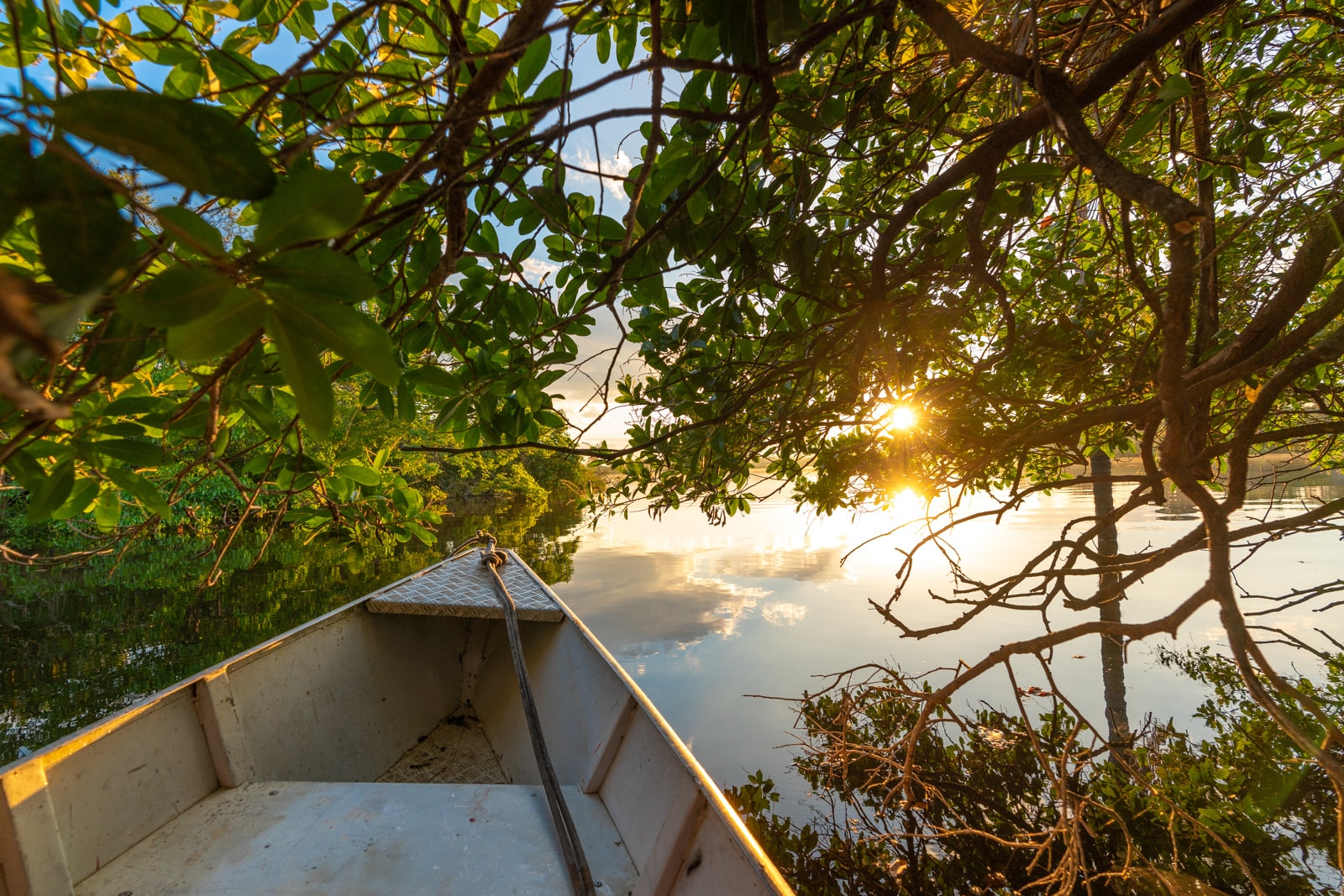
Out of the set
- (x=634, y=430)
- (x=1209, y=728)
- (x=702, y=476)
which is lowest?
(x=1209, y=728)

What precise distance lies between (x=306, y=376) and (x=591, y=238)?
2.96 feet

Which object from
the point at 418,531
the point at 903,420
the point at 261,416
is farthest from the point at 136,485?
the point at 903,420

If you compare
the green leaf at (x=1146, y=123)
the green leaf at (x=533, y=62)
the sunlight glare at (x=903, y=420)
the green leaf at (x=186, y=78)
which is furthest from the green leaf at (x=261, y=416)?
the sunlight glare at (x=903, y=420)

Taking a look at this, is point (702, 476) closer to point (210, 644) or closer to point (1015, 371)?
point (1015, 371)

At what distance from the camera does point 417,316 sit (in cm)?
124

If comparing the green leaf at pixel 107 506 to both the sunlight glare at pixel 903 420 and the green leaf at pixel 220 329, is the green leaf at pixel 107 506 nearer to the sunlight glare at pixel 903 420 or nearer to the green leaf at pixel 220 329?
the green leaf at pixel 220 329

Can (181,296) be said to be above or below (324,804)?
above

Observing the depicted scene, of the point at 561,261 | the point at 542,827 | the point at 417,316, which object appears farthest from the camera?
the point at 542,827

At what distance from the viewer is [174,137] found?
320 mm

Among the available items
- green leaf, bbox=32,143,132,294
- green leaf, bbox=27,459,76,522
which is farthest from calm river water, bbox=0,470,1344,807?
green leaf, bbox=32,143,132,294

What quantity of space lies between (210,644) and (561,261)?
6.49m

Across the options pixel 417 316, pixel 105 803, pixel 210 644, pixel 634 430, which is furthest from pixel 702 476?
pixel 210 644

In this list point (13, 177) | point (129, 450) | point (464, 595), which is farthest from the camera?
point (464, 595)

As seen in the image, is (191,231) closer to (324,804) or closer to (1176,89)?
(1176,89)
